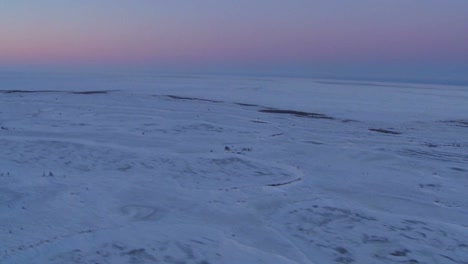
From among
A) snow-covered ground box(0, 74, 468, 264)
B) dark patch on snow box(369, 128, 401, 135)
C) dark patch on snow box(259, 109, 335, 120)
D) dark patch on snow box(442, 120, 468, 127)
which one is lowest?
snow-covered ground box(0, 74, 468, 264)

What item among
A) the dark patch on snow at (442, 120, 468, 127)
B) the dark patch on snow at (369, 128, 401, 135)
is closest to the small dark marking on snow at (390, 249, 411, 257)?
the dark patch on snow at (369, 128, 401, 135)

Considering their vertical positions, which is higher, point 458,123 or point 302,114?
point 458,123

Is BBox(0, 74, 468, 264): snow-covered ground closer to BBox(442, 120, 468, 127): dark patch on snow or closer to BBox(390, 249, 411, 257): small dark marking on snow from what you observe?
BBox(390, 249, 411, 257): small dark marking on snow

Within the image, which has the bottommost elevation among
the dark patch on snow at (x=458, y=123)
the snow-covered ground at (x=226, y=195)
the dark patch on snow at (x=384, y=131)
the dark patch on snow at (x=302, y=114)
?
the snow-covered ground at (x=226, y=195)

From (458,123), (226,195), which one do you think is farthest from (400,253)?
(458,123)

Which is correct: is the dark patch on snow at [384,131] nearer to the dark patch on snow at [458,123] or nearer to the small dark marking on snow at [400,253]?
the dark patch on snow at [458,123]

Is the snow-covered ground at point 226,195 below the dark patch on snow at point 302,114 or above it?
below

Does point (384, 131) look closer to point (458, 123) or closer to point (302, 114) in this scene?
point (302, 114)

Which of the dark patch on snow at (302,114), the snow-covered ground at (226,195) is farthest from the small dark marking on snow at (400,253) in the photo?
the dark patch on snow at (302,114)
